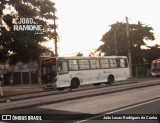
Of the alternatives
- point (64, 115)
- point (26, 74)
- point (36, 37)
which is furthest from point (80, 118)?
point (26, 74)

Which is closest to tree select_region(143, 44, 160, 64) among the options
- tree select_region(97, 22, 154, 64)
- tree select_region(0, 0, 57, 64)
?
tree select_region(97, 22, 154, 64)

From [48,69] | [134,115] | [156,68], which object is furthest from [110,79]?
[134,115]

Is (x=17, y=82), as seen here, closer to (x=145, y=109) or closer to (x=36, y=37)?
(x=36, y=37)

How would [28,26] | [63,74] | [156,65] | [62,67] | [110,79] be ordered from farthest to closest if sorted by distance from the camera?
[156,65], [110,79], [28,26], [62,67], [63,74]

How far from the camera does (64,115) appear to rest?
12.4 m

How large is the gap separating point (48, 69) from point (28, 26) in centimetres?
440

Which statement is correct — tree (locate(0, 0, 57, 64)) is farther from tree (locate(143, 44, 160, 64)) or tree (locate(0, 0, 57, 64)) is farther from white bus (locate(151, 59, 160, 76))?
tree (locate(143, 44, 160, 64))

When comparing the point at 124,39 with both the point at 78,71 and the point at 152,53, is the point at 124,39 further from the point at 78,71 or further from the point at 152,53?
the point at 78,71

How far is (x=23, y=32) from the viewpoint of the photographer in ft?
94.6

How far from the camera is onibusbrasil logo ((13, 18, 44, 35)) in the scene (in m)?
29.0

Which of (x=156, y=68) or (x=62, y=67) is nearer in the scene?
(x=62, y=67)

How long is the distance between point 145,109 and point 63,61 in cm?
1570

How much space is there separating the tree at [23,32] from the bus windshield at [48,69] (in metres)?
1.87

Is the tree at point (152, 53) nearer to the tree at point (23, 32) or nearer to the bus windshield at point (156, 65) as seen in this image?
the bus windshield at point (156, 65)
